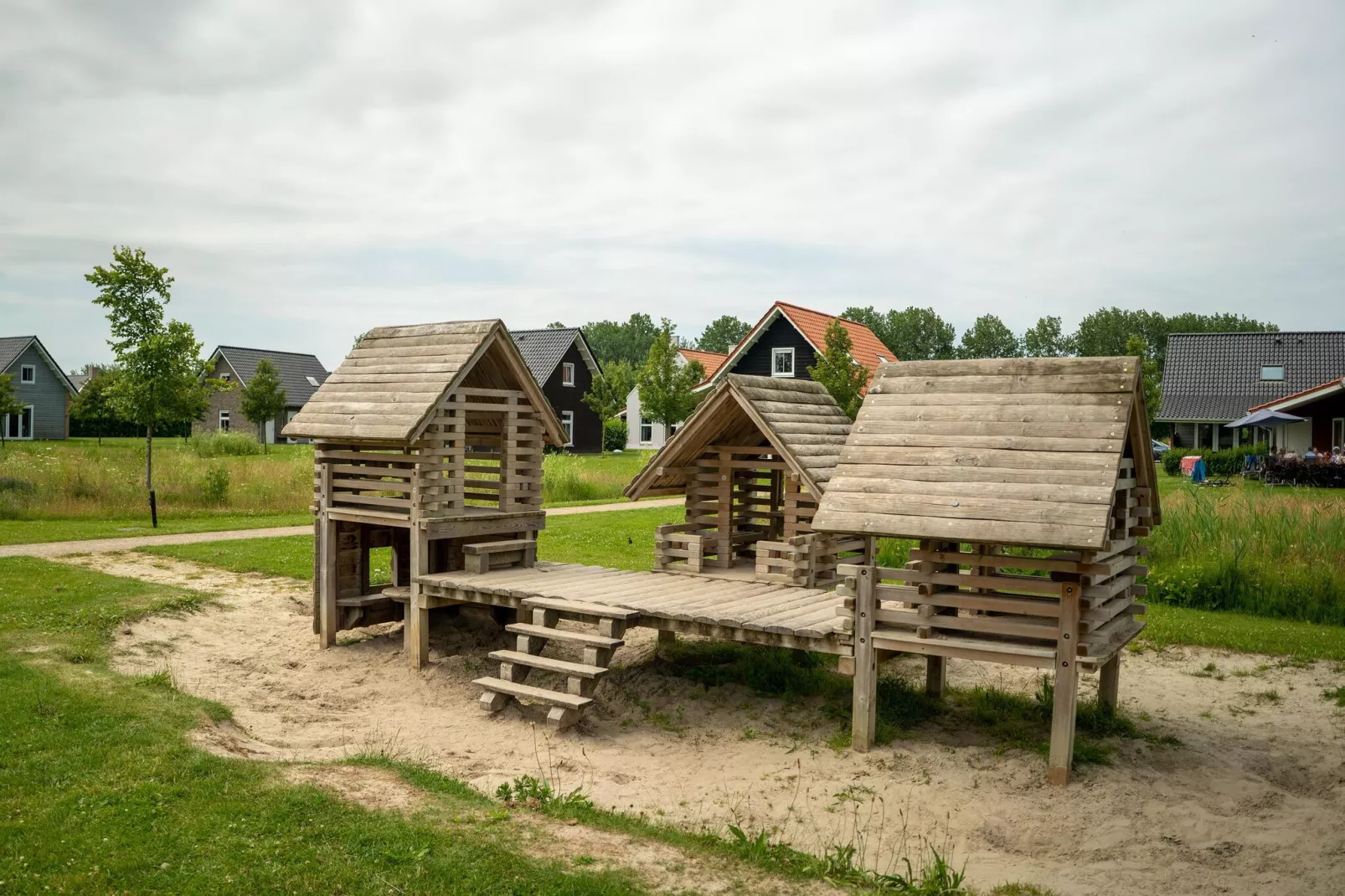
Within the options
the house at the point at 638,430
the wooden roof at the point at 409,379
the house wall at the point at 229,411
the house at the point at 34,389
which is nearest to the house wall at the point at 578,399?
the house at the point at 638,430

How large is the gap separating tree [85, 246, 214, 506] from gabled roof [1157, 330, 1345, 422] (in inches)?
1610

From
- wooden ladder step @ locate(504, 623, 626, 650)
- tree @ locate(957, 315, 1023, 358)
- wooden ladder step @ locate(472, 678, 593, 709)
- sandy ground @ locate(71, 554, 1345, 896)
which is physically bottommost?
sandy ground @ locate(71, 554, 1345, 896)

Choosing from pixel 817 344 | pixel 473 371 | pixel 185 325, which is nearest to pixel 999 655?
pixel 473 371

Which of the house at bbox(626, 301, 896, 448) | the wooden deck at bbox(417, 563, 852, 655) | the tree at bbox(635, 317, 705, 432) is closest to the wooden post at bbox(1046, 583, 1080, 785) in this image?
the wooden deck at bbox(417, 563, 852, 655)

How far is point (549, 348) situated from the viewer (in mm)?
→ 56469

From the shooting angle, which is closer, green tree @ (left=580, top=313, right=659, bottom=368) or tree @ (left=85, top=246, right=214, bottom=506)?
tree @ (left=85, top=246, right=214, bottom=506)

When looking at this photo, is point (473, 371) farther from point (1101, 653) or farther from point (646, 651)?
point (1101, 653)

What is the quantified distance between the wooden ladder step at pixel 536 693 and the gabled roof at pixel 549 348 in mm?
42231

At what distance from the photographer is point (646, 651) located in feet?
45.8

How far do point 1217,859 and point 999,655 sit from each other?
2246 millimetres

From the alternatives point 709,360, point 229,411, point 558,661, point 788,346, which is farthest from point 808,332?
point 229,411

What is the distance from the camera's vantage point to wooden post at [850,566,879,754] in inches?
393

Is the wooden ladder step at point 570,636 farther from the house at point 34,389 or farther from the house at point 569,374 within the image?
the house at point 34,389

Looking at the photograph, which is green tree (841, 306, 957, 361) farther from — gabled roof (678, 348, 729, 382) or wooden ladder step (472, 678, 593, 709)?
wooden ladder step (472, 678, 593, 709)
